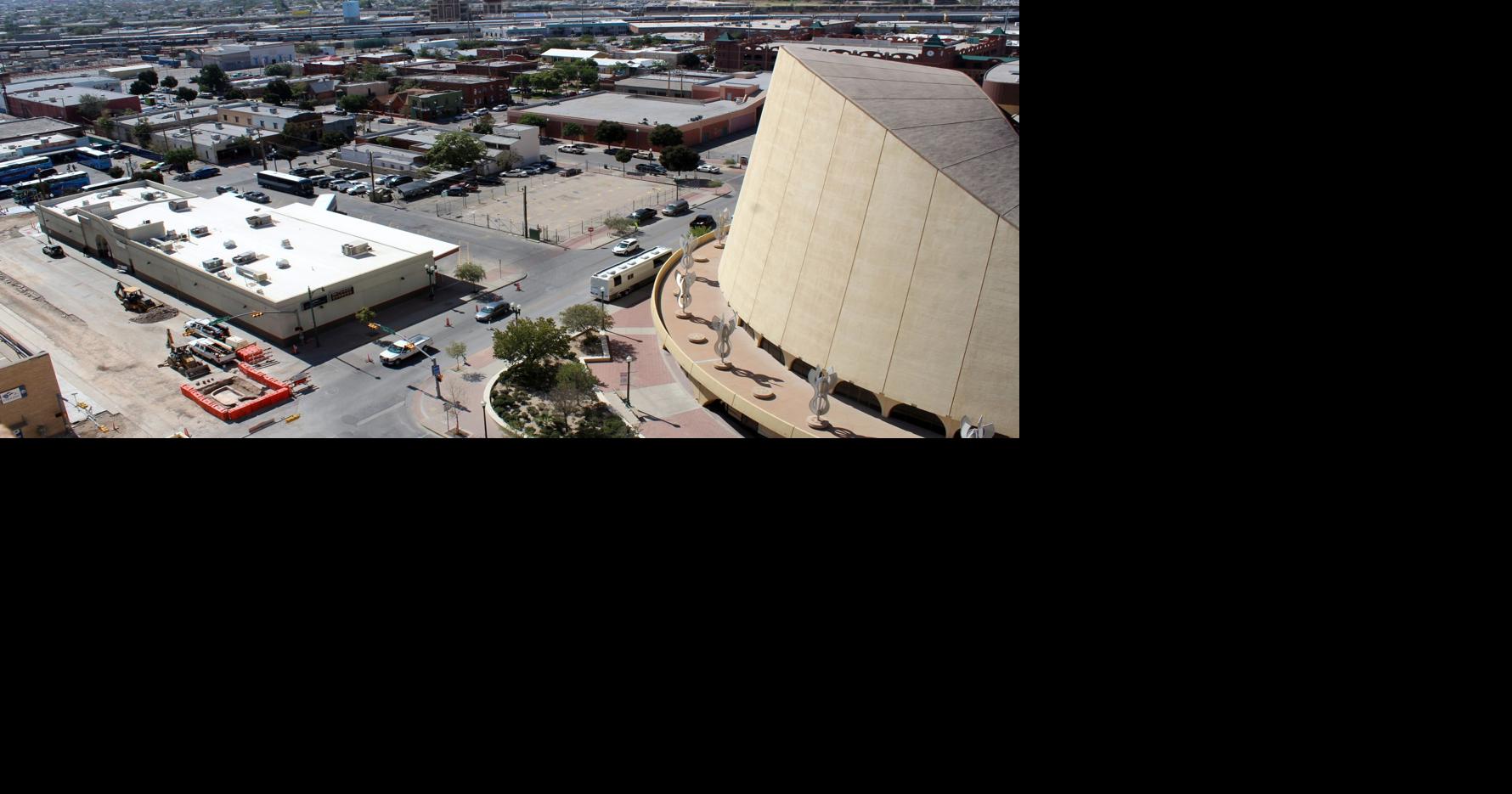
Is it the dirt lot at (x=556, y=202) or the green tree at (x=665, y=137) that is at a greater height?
the green tree at (x=665, y=137)

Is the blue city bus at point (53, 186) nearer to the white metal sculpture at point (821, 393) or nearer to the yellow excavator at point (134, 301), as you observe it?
the yellow excavator at point (134, 301)

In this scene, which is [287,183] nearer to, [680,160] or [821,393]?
[680,160]

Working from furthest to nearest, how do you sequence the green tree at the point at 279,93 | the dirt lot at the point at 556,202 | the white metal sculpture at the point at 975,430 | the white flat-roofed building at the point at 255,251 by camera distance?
the green tree at the point at 279,93, the dirt lot at the point at 556,202, the white flat-roofed building at the point at 255,251, the white metal sculpture at the point at 975,430

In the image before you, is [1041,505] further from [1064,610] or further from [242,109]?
[242,109]

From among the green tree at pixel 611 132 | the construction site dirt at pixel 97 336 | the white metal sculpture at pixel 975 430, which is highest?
the green tree at pixel 611 132

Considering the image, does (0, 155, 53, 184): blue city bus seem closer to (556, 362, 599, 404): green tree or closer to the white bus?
the white bus

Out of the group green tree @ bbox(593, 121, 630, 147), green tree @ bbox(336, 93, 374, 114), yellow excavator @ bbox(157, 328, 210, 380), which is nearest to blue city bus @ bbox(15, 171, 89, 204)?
yellow excavator @ bbox(157, 328, 210, 380)

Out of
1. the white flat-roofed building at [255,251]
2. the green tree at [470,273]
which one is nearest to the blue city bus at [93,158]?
the white flat-roofed building at [255,251]
